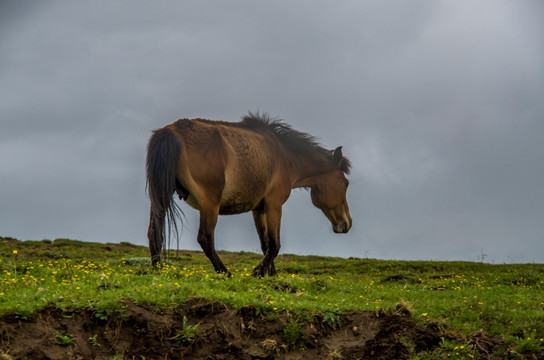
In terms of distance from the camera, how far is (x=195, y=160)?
12773 millimetres

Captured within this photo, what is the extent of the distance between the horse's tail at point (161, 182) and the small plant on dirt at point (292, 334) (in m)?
4.15

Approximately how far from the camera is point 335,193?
17.2 m

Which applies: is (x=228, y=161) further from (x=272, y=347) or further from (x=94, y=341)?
(x=94, y=341)

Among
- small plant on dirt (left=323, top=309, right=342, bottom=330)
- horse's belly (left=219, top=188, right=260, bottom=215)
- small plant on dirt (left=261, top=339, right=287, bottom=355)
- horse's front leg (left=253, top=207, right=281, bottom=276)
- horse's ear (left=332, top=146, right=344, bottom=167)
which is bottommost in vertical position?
small plant on dirt (left=261, top=339, right=287, bottom=355)

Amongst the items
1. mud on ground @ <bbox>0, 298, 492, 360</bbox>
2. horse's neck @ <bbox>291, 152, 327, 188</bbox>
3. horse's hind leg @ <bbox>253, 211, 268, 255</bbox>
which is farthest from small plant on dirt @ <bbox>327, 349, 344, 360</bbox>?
horse's neck @ <bbox>291, 152, 327, 188</bbox>

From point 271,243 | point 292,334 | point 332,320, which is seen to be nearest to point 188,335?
point 292,334

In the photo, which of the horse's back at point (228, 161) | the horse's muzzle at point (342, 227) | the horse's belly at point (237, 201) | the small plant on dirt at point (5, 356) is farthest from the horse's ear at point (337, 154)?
the small plant on dirt at point (5, 356)

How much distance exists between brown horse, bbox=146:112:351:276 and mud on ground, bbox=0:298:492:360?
3617 mm

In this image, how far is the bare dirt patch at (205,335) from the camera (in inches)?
318

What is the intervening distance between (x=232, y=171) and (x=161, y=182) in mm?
1708

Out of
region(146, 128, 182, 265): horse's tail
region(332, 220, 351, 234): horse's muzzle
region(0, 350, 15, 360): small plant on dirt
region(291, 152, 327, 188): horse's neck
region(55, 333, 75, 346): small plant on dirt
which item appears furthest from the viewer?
region(332, 220, 351, 234): horse's muzzle

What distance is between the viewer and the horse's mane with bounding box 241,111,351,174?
15627mm

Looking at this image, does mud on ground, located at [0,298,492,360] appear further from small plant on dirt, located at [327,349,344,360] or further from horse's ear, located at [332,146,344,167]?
horse's ear, located at [332,146,344,167]

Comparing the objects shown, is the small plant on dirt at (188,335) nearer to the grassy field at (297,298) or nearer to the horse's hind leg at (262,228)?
the grassy field at (297,298)
